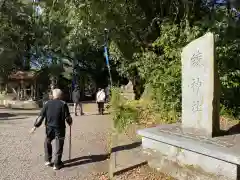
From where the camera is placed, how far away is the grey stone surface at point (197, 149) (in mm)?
5145

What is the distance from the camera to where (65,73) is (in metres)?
39.4

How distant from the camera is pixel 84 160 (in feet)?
26.4

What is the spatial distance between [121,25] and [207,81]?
9492 millimetres

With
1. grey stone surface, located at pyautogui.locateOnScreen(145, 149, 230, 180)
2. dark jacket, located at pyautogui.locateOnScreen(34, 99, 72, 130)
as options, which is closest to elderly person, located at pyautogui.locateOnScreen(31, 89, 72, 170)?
dark jacket, located at pyautogui.locateOnScreen(34, 99, 72, 130)

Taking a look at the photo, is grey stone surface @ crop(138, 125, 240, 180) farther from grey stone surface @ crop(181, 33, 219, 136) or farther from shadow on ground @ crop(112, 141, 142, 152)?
shadow on ground @ crop(112, 141, 142, 152)

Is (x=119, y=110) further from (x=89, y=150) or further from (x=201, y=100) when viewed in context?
(x=201, y=100)

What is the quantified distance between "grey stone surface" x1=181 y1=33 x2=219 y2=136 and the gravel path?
7.37 feet

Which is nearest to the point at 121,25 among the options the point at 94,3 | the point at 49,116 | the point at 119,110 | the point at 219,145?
the point at 94,3

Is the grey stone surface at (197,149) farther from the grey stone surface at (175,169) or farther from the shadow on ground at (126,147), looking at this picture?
the shadow on ground at (126,147)

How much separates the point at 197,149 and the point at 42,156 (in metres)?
4.23

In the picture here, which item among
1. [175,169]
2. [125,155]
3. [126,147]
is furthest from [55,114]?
[175,169]

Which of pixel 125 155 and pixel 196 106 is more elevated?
pixel 196 106

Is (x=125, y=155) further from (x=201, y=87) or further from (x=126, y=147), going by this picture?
(x=201, y=87)

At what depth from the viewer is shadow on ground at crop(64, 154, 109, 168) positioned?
771 cm
